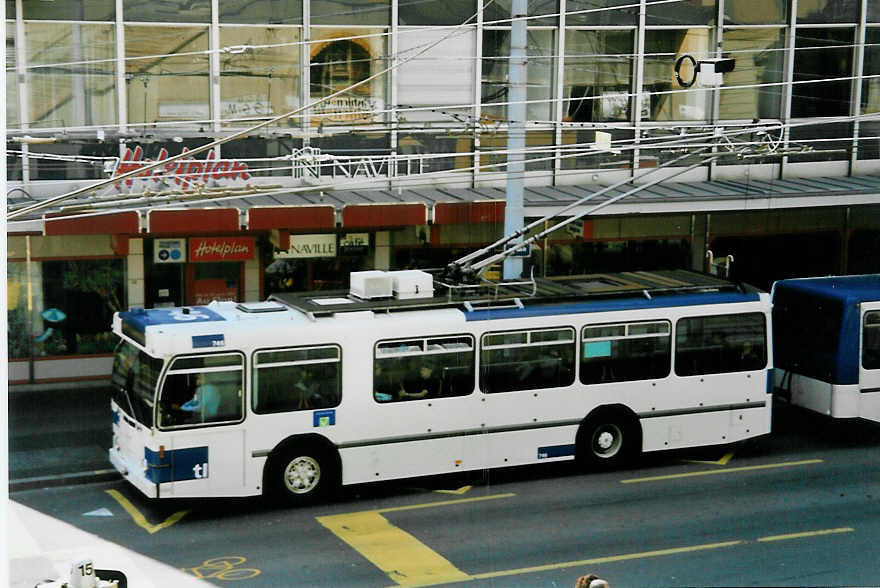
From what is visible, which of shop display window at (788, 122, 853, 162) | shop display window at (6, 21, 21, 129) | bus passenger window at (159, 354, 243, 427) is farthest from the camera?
bus passenger window at (159, 354, 243, 427)

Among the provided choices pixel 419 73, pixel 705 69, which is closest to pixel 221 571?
pixel 419 73

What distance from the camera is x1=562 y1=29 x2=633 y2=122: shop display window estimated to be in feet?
29.1

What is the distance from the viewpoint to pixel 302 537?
8633 mm

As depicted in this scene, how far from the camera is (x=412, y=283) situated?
9.69 metres

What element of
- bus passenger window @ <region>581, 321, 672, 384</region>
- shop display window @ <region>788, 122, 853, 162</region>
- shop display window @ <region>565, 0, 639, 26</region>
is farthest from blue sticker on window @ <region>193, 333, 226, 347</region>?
shop display window @ <region>788, 122, 853, 162</region>

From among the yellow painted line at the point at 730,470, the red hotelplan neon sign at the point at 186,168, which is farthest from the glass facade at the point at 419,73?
the yellow painted line at the point at 730,470

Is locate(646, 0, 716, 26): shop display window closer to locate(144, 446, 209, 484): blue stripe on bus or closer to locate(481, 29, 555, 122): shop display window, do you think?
locate(481, 29, 555, 122): shop display window

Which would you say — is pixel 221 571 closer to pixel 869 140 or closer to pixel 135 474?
pixel 135 474

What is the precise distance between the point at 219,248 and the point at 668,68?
3323 millimetres

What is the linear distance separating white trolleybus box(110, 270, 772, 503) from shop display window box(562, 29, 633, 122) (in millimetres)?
1505

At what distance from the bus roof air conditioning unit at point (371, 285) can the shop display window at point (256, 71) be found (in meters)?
1.54

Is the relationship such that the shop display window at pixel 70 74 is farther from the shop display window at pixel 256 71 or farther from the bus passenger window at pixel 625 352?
the bus passenger window at pixel 625 352

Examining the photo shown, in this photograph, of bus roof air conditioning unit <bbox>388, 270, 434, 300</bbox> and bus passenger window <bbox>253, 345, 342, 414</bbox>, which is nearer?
bus roof air conditioning unit <bbox>388, 270, 434, 300</bbox>

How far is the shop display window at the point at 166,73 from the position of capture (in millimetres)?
7938
